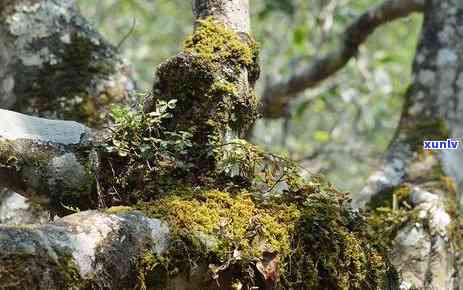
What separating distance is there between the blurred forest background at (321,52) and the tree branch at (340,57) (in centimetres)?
213

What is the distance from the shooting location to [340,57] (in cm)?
459

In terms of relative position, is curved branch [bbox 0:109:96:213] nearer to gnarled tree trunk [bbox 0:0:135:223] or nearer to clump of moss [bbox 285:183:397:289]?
clump of moss [bbox 285:183:397:289]

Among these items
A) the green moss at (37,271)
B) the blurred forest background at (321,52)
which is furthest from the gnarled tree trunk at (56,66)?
the blurred forest background at (321,52)

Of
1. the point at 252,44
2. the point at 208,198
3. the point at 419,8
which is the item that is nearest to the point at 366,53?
the point at 419,8

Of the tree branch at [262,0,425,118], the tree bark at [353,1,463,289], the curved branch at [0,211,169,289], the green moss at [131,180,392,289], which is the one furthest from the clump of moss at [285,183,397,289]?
the tree branch at [262,0,425,118]

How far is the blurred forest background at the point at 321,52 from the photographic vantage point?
307 inches

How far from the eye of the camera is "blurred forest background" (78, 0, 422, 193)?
25.6ft

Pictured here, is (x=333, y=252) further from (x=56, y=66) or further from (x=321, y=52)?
(x=321, y=52)

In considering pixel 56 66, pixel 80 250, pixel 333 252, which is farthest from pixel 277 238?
pixel 56 66

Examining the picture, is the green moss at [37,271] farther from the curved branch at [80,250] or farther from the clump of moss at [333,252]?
the clump of moss at [333,252]

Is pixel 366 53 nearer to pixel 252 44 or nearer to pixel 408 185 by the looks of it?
pixel 408 185

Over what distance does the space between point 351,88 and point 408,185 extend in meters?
4.17

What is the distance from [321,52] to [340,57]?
2812 mm

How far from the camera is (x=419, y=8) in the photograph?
13.3 feet
